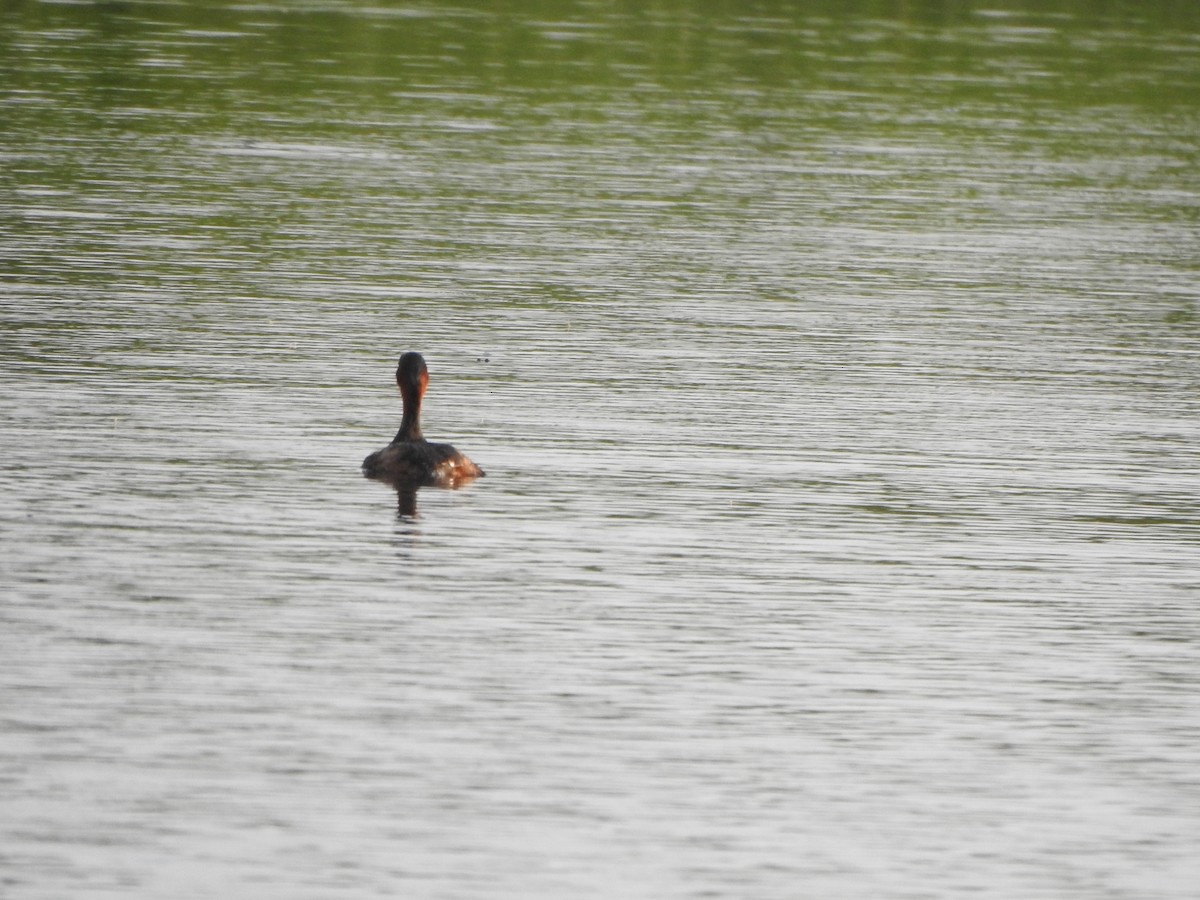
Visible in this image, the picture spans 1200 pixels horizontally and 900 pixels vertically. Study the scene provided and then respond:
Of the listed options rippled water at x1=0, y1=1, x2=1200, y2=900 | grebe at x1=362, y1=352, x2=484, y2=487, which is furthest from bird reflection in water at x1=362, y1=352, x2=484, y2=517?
rippled water at x1=0, y1=1, x2=1200, y2=900

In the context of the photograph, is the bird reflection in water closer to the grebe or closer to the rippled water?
the grebe

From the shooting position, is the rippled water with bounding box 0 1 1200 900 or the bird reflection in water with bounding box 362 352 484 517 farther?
the bird reflection in water with bounding box 362 352 484 517

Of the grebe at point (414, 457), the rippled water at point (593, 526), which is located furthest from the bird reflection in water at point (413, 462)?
the rippled water at point (593, 526)

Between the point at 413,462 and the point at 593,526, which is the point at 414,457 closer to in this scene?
the point at 413,462

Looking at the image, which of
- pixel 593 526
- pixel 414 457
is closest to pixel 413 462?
pixel 414 457

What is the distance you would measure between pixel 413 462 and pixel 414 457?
0.05 metres

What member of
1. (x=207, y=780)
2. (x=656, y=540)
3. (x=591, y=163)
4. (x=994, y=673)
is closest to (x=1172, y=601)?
(x=994, y=673)

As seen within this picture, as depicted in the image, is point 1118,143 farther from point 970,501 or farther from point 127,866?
point 127,866

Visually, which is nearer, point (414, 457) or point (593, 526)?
point (593, 526)

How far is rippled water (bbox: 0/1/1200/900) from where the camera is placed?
12766 millimetres

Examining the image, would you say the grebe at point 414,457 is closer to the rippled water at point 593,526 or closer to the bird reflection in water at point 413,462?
the bird reflection in water at point 413,462

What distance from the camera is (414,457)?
20156 millimetres

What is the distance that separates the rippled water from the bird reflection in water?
0.69 feet

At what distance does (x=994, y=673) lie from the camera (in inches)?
614
